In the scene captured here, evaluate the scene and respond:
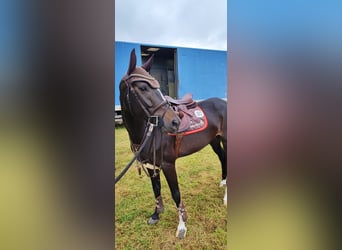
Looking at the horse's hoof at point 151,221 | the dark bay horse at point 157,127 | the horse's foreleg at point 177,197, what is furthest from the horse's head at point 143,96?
the horse's hoof at point 151,221

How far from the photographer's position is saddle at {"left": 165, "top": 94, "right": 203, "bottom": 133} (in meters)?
0.63

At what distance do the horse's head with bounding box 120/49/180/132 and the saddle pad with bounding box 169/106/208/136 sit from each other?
87 millimetres

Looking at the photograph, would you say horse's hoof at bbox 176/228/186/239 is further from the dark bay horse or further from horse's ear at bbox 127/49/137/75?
horse's ear at bbox 127/49/137/75

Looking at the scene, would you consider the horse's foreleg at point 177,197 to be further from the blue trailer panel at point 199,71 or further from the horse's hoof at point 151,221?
the blue trailer panel at point 199,71

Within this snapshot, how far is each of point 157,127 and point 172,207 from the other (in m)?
0.24

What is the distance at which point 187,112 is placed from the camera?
0.67 metres

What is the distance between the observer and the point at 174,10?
1.96ft

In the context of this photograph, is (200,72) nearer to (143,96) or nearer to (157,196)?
(143,96)

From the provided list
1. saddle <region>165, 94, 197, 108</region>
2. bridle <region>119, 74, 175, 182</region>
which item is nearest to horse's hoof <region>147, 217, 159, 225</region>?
bridle <region>119, 74, 175, 182</region>

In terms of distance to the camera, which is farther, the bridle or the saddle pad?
the saddle pad
